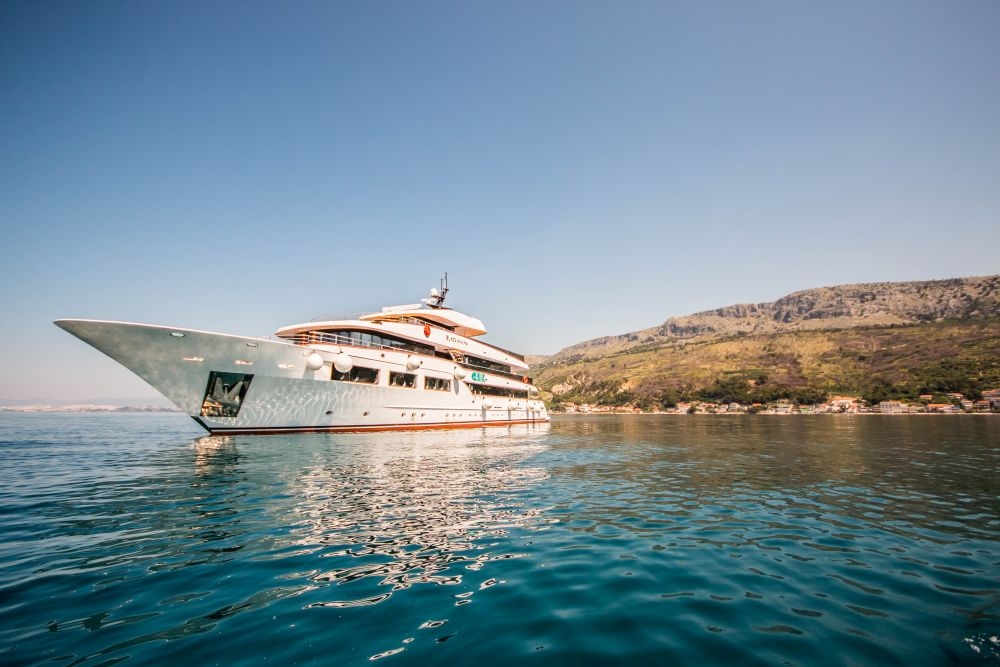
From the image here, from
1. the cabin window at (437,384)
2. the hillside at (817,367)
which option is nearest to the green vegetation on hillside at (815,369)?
the hillside at (817,367)

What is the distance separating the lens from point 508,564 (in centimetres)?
642

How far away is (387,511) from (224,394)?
21416 mm

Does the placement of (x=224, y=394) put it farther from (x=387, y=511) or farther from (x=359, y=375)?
(x=387, y=511)

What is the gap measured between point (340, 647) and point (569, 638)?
2258 millimetres

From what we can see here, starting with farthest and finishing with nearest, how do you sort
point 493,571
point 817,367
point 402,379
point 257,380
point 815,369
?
point 817,367 < point 815,369 < point 402,379 < point 257,380 < point 493,571

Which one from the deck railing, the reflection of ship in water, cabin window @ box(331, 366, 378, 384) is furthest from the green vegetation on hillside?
the reflection of ship in water

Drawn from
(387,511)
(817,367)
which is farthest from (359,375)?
(817,367)

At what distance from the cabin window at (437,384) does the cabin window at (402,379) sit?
4.85ft

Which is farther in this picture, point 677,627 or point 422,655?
point 677,627

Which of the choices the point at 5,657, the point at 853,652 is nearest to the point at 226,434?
the point at 5,657

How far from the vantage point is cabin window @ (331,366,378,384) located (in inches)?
1152

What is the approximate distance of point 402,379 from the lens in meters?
34.2

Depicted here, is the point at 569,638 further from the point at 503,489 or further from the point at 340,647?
the point at 503,489

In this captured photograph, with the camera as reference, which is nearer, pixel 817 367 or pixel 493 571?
pixel 493 571
